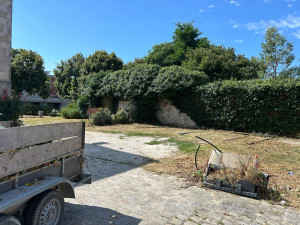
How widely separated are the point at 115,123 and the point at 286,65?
22276 mm

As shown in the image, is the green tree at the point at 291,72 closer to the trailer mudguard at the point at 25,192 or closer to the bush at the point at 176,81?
the bush at the point at 176,81

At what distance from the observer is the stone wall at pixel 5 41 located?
7.51 m

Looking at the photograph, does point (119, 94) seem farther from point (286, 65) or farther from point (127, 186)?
point (286, 65)

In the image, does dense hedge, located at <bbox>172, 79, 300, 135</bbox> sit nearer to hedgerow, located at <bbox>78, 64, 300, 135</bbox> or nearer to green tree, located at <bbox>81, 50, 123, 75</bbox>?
hedgerow, located at <bbox>78, 64, 300, 135</bbox>

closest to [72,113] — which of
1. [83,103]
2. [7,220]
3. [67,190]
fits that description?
[83,103]

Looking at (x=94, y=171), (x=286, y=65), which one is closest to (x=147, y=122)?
(x=94, y=171)

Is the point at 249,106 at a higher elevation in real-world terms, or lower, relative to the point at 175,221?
higher

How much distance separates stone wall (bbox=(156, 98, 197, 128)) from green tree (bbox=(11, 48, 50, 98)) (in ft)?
58.2

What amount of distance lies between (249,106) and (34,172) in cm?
1217

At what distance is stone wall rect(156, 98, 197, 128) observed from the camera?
15.3m

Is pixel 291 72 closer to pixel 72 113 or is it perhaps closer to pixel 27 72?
pixel 72 113

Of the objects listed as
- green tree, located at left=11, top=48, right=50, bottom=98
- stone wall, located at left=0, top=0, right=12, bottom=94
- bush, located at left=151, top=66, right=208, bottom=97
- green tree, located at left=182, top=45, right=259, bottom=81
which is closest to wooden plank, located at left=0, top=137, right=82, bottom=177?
stone wall, located at left=0, top=0, right=12, bottom=94

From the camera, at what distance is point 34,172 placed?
2289 mm

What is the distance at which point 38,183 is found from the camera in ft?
7.30
